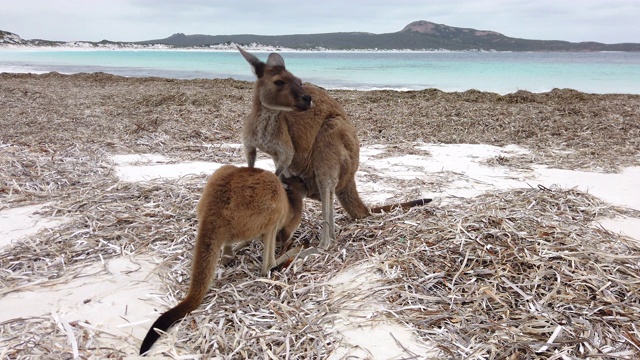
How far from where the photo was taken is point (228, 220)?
2.21 meters

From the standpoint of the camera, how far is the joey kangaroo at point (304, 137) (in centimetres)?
287

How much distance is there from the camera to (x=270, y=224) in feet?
7.92

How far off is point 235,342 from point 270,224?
2.17 feet

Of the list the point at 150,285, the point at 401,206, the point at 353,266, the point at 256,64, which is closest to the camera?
the point at 150,285

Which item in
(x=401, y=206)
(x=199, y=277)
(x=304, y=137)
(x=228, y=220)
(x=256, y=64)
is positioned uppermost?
(x=256, y=64)

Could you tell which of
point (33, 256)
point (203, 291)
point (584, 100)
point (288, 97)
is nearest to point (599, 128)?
point (584, 100)

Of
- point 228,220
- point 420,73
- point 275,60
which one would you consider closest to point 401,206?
point 275,60

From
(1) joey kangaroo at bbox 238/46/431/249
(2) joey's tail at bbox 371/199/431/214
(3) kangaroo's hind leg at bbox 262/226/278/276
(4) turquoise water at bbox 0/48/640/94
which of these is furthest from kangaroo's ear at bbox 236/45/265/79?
(4) turquoise water at bbox 0/48/640/94

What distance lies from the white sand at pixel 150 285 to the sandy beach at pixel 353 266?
0.04 feet

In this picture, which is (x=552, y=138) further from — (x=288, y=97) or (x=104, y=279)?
(x=104, y=279)

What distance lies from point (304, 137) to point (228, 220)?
1035 millimetres

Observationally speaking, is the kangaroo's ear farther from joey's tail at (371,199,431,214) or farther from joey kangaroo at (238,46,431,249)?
joey's tail at (371,199,431,214)

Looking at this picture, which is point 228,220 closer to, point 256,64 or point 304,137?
point 304,137

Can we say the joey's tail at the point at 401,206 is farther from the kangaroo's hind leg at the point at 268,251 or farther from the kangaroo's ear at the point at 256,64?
the kangaroo's ear at the point at 256,64
